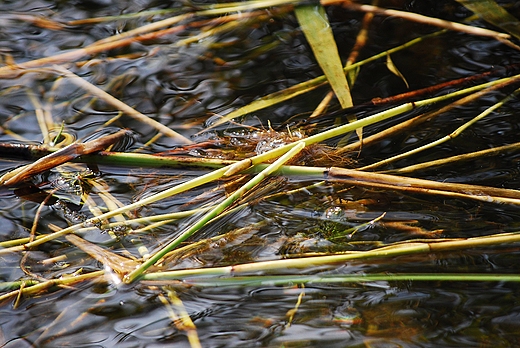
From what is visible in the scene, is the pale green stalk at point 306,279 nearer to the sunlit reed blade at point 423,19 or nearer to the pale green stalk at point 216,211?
the pale green stalk at point 216,211

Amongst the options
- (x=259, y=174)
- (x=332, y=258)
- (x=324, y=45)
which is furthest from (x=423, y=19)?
(x=332, y=258)

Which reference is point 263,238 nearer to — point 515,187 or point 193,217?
point 193,217

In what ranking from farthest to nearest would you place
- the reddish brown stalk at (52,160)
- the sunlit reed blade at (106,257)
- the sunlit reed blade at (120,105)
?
1. the sunlit reed blade at (120,105)
2. the reddish brown stalk at (52,160)
3. the sunlit reed blade at (106,257)

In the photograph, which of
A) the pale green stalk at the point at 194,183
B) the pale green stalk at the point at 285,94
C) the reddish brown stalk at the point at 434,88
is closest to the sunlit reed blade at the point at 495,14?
the reddish brown stalk at the point at 434,88

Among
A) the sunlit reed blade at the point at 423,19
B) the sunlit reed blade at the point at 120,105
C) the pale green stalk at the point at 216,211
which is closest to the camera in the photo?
the pale green stalk at the point at 216,211


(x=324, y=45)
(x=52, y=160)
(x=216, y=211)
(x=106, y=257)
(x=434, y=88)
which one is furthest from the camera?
(x=324, y=45)

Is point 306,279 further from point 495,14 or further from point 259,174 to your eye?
point 495,14
